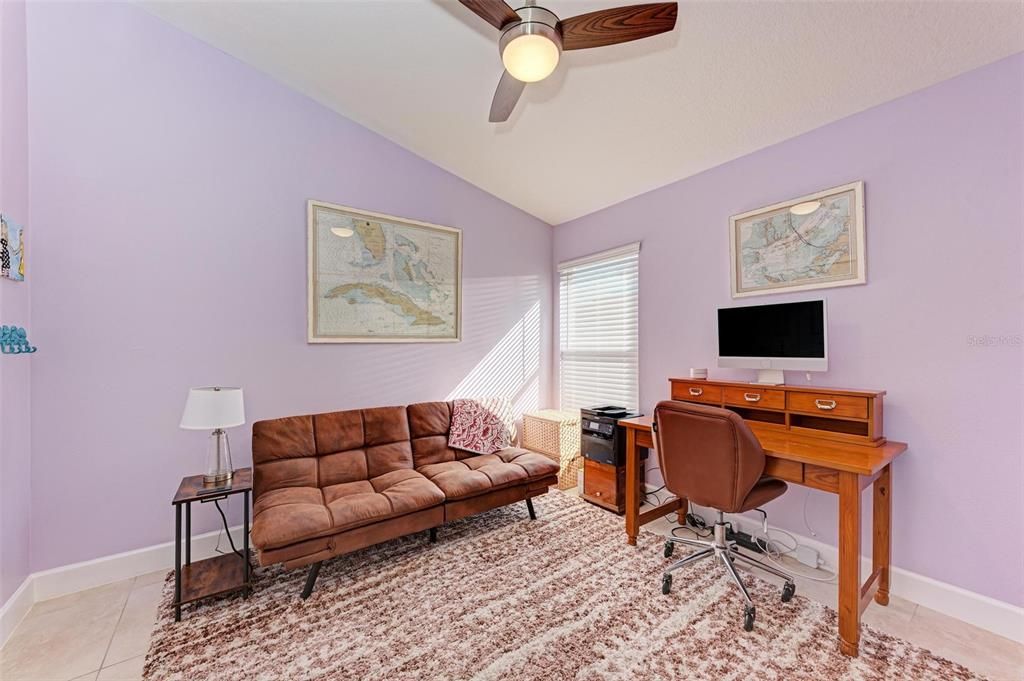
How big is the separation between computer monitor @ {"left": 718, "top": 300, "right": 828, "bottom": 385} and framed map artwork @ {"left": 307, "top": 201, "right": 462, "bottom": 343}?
6.89 feet

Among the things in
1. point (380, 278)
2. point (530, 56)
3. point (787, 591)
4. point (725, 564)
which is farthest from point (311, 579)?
point (530, 56)

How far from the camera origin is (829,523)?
2426mm

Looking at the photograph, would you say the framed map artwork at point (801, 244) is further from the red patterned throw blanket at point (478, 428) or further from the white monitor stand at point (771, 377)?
the red patterned throw blanket at point (478, 428)

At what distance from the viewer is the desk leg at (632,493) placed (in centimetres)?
268

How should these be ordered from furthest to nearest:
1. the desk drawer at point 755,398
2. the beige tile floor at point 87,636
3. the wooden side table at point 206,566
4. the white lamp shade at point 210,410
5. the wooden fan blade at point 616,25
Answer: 1. the desk drawer at point 755,398
2. the white lamp shade at point 210,410
3. the wooden side table at point 206,566
4. the beige tile floor at point 87,636
5. the wooden fan blade at point 616,25

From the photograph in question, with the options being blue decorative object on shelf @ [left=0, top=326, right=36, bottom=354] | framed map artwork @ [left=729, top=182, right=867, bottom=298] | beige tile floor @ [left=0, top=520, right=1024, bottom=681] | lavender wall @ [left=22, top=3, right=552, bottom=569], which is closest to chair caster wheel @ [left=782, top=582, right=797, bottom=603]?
beige tile floor @ [left=0, top=520, right=1024, bottom=681]

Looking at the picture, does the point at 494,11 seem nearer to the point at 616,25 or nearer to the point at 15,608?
the point at 616,25

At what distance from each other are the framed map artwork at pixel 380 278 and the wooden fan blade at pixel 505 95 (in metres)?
1.46

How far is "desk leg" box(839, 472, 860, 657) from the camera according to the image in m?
1.75

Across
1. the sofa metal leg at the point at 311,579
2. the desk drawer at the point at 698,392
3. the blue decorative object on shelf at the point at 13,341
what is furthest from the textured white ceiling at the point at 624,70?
the sofa metal leg at the point at 311,579

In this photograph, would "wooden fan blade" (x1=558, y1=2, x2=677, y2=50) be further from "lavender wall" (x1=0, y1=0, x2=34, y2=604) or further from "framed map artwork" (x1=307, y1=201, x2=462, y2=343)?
"lavender wall" (x1=0, y1=0, x2=34, y2=604)

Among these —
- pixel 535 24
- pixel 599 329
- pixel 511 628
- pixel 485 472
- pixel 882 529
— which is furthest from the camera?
pixel 599 329

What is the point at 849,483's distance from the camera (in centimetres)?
181

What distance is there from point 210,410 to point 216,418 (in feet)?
0.16
